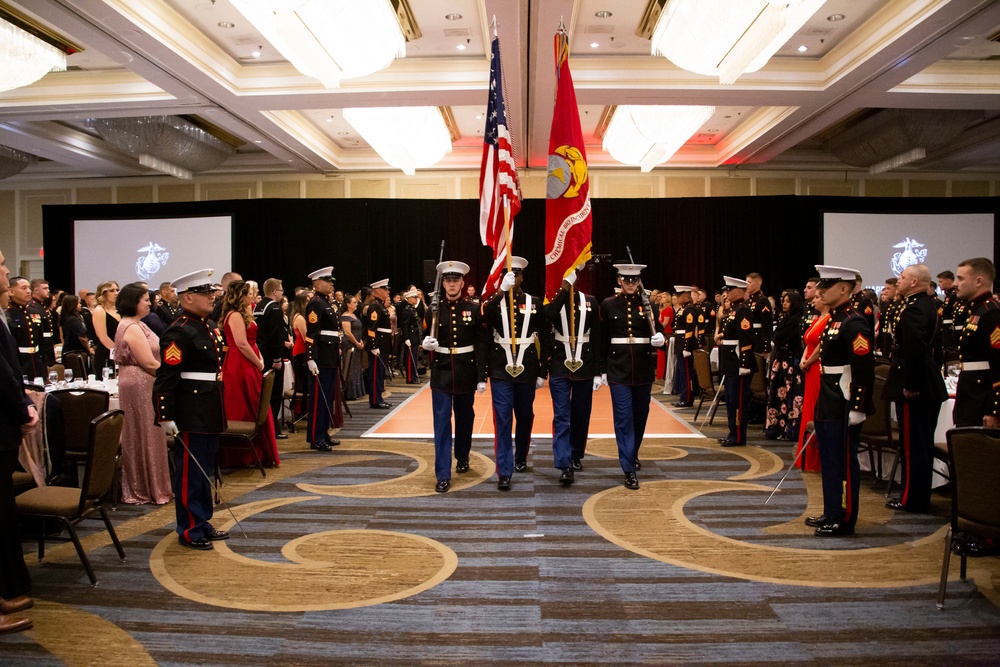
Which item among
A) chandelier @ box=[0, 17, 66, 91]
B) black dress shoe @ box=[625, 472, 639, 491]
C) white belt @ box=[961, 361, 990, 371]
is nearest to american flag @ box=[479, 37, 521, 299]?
black dress shoe @ box=[625, 472, 639, 491]

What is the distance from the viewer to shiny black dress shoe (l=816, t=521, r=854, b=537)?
4.57 m

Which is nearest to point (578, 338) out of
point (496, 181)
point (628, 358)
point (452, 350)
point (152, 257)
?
point (628, 358)

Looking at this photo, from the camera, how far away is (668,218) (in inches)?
679

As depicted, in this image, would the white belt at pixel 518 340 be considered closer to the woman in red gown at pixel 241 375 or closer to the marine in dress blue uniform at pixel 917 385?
the woman in red gown at pixel 241 375

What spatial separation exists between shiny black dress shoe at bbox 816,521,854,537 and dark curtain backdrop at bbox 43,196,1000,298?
1284 centimetres

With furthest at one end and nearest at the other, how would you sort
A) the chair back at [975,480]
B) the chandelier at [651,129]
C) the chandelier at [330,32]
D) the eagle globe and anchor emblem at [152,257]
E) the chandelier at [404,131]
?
the eagle globe and anchor emblem at [152,257] → the chandelier at [651,129] → the chandelier at [404,131] → the chandelier at [330,32] → the chair back at [975,480]

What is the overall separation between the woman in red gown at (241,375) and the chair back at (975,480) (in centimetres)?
526

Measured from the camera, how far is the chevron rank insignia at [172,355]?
167 inches

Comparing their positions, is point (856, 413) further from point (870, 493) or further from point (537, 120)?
point (537, 120)

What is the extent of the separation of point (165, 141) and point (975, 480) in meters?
14.2

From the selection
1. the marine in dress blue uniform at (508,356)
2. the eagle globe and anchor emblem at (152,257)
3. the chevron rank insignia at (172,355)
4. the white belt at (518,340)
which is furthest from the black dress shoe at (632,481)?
the eagle globe and anchor emblem at (152,257)

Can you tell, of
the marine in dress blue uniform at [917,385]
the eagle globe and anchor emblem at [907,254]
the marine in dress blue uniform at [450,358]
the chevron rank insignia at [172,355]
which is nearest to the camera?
the chevron rank insignia at [172,355]

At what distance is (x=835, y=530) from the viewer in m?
4.57

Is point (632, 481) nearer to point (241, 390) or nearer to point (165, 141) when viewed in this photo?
point (241, 390)
